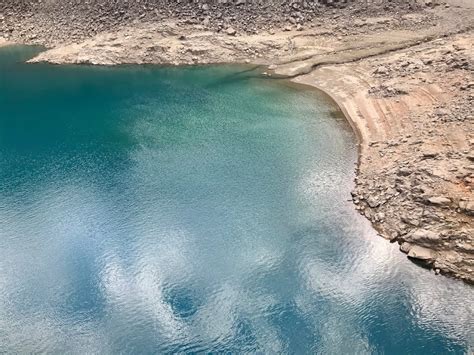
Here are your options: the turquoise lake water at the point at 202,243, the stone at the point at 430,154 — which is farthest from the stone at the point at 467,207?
the stone at the point at 430,154

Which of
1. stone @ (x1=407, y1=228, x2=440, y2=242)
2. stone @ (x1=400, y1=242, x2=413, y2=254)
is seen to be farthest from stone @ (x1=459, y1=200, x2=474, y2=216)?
stone @ (x1=400, y1=242, x2=413, y2=254)

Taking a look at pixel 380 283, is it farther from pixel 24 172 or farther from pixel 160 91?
pixel 160 91

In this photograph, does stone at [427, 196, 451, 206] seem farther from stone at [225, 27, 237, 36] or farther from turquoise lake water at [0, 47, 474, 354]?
stone at [225, 27, 237, 36]

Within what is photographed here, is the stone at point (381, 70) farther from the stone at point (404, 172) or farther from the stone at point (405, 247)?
the stone at point (405, 247)

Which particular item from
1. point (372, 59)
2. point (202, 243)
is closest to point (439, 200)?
point (202, 243)

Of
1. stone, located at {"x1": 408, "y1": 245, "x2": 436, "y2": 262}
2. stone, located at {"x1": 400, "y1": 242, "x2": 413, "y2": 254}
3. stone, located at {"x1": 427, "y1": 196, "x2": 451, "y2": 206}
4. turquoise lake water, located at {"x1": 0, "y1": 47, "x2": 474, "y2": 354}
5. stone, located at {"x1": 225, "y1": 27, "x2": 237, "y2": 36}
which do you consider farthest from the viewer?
stone, located at {"x1": 225, "y1": 27, "x2": 237, "y2": 36}

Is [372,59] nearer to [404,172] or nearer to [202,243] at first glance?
[404,172]

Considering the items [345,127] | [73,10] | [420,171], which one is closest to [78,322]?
[420,171]
